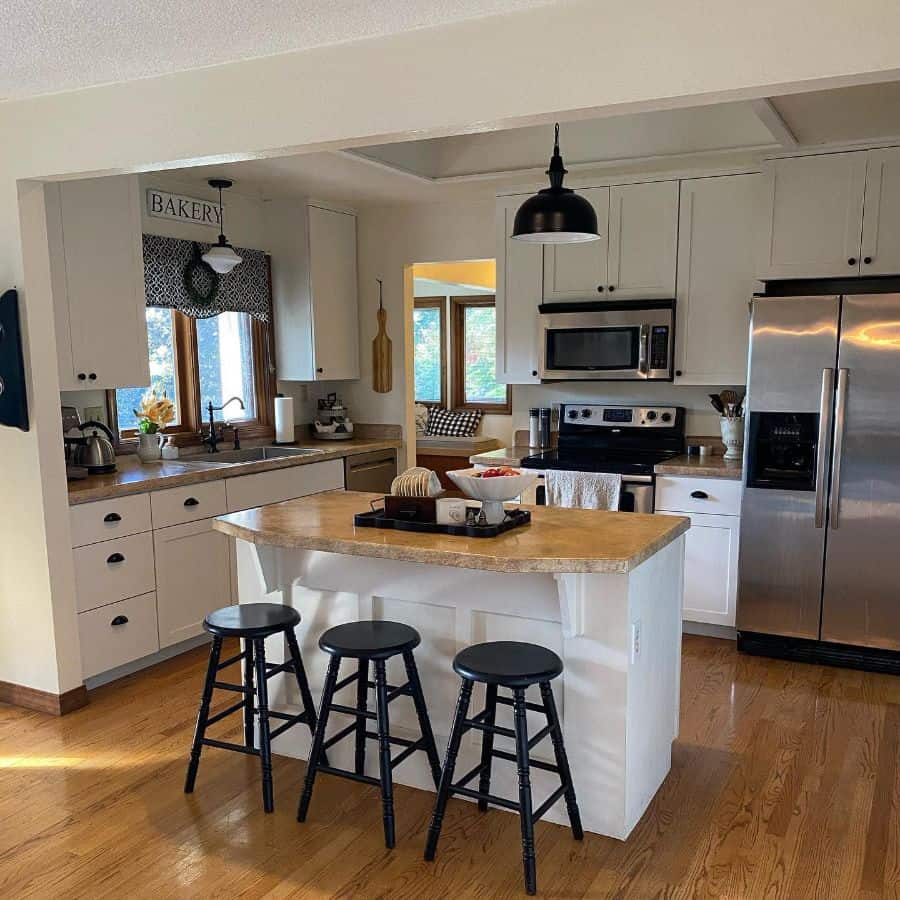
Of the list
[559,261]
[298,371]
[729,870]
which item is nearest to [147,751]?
[729,870]

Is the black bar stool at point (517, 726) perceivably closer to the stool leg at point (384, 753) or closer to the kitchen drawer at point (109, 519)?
the stool leg at point (384, 753)

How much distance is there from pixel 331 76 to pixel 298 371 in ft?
9.88

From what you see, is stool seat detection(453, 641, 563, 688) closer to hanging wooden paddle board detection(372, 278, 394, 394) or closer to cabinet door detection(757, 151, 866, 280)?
cabinet door detection(757, 151, 866, 280)

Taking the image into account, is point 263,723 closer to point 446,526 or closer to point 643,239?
point 446,526

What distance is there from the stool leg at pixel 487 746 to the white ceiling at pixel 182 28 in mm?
1882

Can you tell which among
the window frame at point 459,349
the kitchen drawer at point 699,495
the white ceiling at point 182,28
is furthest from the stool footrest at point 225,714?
the window frame at point 459,349

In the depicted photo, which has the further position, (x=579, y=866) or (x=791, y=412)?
(x=791, y=412)

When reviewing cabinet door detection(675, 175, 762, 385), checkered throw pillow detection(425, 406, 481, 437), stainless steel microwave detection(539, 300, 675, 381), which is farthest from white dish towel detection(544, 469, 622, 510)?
checkered throw pillow detection(425, 406, 481, 437)

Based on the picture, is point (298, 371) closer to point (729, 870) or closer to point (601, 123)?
point (601, 123)

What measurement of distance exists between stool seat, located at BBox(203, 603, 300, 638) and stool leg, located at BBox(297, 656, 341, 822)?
0.24 metres

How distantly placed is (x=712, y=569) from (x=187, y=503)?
8.44 feet

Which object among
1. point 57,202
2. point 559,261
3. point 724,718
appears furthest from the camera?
point 559,261

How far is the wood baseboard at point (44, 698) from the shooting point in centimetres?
347

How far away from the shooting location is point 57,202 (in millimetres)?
3764
